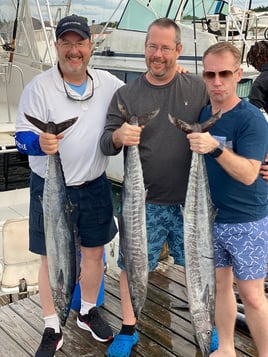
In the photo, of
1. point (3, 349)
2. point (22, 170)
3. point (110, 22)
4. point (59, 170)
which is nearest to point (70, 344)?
point (3, 349)

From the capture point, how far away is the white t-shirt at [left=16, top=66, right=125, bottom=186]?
252cm

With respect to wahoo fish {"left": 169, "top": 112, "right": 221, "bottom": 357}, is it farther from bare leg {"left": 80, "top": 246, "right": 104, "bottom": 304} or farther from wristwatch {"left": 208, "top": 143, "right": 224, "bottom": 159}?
bare leg {"left": 80, "top": 246, "right": 104, "bottom": 304}

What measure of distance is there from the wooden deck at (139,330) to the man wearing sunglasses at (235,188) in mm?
510

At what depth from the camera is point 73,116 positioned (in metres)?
2.55

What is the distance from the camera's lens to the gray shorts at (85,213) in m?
2.70

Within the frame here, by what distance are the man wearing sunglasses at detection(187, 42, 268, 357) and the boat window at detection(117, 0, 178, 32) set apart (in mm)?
6621

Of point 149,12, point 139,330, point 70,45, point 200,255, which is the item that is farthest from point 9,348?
point 149,12

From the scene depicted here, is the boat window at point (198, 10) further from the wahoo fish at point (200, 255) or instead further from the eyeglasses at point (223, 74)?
the wahoo fish at point (200, 255)

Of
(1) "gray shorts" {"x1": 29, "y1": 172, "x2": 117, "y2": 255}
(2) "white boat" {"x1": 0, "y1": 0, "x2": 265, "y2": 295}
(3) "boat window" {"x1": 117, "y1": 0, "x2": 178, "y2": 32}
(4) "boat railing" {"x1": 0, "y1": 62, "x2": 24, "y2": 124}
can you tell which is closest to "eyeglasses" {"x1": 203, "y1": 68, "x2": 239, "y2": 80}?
(1) "gray shorts" {"x1": 29, "y1": 172, "x2": 117, "y2": 255}

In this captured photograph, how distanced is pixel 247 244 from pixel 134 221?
58cm

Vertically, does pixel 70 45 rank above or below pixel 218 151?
above

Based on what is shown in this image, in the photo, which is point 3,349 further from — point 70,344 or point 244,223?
point 244,223

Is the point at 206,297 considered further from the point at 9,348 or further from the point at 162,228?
the point at 9,348

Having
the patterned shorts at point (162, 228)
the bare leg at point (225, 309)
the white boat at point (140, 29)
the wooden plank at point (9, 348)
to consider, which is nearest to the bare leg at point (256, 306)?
the bare leg at point (225, 309)
